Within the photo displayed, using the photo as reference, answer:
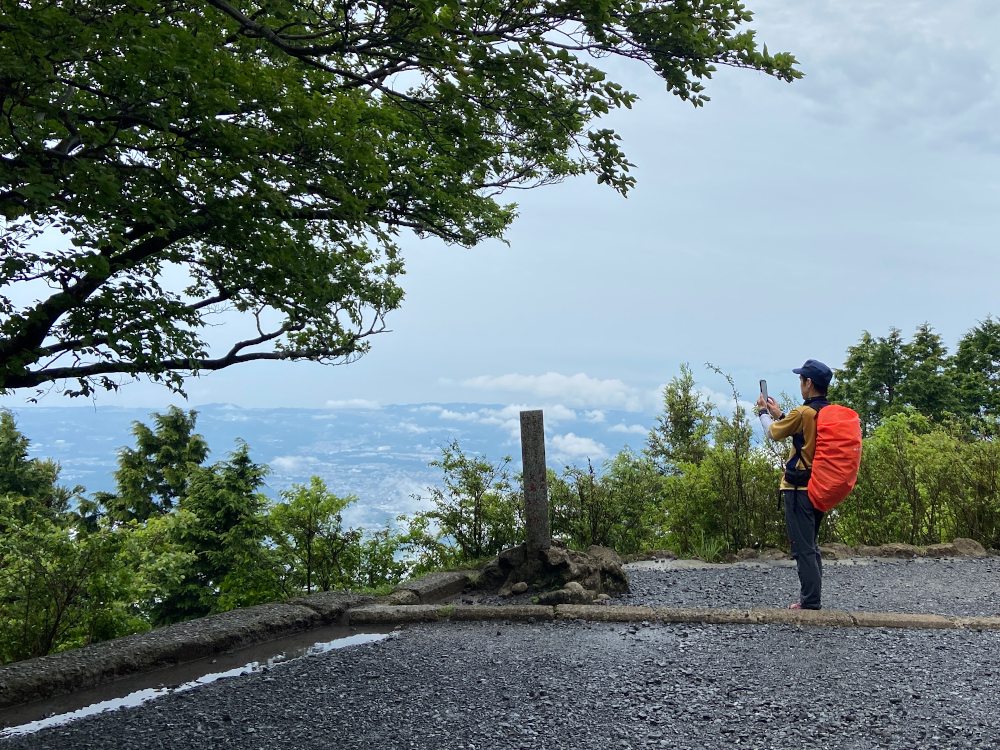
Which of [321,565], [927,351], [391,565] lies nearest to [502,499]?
[391,565]

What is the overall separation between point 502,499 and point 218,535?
5.64 m

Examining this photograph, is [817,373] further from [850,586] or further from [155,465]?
[155,465]

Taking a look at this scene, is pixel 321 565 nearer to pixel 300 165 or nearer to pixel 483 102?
pixel 300 165

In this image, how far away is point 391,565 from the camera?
28.0 feet

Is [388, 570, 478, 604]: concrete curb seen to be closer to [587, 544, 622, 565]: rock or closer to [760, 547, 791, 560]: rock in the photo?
[587, 544, 622, 565]: rock

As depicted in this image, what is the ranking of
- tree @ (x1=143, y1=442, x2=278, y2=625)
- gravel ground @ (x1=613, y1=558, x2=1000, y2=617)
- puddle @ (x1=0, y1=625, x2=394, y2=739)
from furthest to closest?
tree @ (x1=143, y1=442, x2=278, y2=625) → gravel ground @ (x1=613, y1=558, x2=1000, y2=617) → puddle @ (x1=0, y1=625, x2=394, y2=739)

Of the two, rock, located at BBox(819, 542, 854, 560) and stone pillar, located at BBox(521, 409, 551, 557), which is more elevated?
stone pillar, located at BBox(521, 409, 551, 557)

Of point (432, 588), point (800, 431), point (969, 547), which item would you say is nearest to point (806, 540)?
point (800, 431)

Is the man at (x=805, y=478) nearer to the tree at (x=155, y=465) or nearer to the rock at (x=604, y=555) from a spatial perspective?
the rock at (x=604, y=555)

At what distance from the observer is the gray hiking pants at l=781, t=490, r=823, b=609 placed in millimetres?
5781

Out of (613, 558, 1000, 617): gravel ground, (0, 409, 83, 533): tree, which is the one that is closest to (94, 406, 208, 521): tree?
(0, 409, 83, 533): tree

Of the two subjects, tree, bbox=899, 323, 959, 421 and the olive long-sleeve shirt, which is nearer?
the olive long-sleeve shirt

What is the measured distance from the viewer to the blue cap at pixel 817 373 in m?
5.92

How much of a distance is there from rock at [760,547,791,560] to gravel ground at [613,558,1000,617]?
39 centimetres
